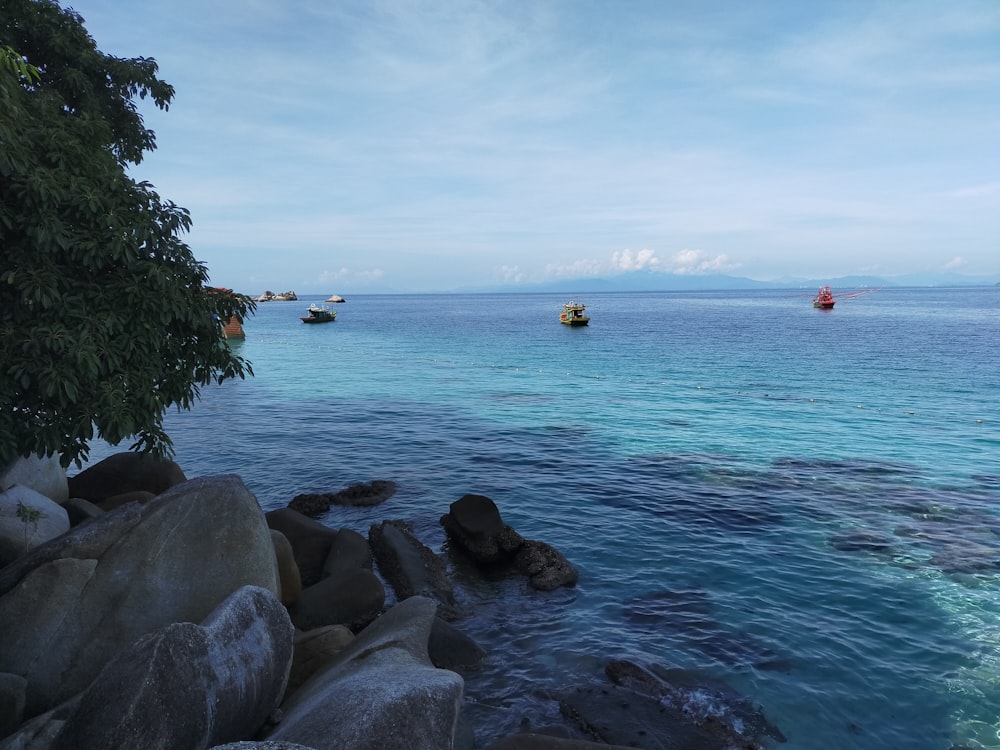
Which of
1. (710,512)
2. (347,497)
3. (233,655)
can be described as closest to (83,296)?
(233,655)

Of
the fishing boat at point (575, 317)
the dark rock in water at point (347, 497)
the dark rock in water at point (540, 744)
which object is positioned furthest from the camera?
the fishing boat at point (575, 317)

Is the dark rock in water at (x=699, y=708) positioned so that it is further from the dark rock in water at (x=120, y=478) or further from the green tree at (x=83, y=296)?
the dark rock in water at (x=120, y=478)

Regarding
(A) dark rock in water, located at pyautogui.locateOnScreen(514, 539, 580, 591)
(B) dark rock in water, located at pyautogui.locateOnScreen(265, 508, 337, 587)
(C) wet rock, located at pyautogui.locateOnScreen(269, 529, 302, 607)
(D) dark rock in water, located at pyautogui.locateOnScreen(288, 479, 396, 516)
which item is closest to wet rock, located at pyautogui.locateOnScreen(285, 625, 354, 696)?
(C) wet rock, located at pyautogui.locateOnScreen(269, 529, 302, 607)

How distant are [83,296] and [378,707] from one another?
9350 millimetres

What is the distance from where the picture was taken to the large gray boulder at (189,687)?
651cm

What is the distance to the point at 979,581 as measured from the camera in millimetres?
15891

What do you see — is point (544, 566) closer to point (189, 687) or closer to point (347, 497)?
point (347, 497)

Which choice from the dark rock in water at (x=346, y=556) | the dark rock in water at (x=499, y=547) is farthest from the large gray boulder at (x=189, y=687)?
the dark rock in water at (x=499, y=547)

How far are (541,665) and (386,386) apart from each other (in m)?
39.1

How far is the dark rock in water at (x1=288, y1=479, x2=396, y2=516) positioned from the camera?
69.8 ft

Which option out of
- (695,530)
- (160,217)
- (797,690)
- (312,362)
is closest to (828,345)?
(312,362)

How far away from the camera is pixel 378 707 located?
7.15 metres

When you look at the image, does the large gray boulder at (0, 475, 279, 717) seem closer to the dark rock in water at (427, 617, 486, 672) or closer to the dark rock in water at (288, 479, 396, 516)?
the dark rock in water at (427, 617, 486, 672)

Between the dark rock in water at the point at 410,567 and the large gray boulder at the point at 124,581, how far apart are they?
469 cm
